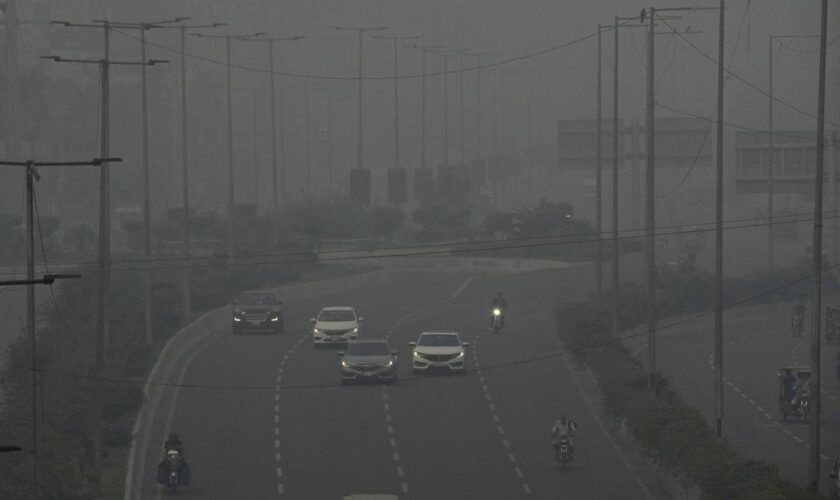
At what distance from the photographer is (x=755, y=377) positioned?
45.1 m

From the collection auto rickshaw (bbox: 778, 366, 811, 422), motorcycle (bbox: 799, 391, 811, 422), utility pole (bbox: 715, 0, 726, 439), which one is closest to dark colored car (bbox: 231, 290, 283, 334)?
utility pole (bbox: 715, 0, 726, 439)

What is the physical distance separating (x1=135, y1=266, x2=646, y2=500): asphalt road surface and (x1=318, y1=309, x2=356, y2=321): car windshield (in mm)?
1049

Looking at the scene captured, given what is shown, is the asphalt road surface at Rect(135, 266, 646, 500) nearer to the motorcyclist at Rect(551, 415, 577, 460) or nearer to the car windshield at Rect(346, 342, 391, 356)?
the motorcyclist at Rect(551, 415, 577, 460)

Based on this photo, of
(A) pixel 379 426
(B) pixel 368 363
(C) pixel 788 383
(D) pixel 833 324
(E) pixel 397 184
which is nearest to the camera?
(A) pixel 379 426

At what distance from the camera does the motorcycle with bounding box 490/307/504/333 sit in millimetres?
53125

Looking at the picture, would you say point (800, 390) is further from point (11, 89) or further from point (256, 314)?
point (11, 89)

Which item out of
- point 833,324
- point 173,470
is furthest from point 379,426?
point 833,324

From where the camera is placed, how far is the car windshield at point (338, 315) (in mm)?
48406

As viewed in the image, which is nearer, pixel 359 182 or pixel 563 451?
pixel 563 451

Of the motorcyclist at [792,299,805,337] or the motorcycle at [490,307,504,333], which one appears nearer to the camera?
the motorcycle at [490,307,504,333]

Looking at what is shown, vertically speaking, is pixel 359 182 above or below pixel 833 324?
above

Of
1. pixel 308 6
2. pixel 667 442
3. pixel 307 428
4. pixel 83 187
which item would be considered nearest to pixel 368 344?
pixel 307 428

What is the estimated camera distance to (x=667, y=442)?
97.4 ft

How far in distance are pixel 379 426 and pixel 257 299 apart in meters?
17.7
